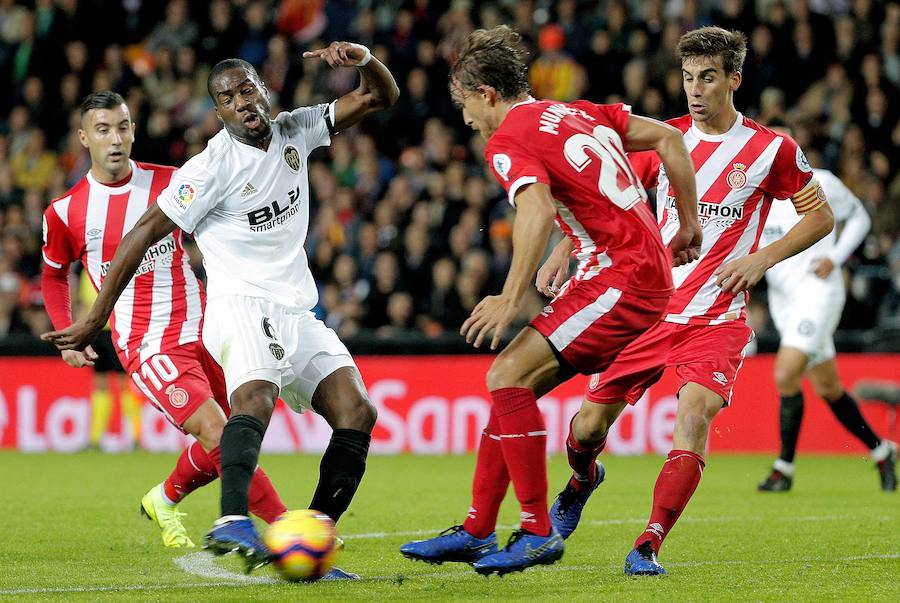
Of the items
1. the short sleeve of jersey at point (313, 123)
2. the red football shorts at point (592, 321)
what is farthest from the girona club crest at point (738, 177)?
the short sleeve of jersey at point (313, 123)

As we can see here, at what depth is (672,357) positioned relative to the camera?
6473 millimetres

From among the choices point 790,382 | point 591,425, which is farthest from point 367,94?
point 790,382

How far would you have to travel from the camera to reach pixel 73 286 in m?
15.8

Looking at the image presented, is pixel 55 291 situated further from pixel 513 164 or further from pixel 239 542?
pixel 513 164

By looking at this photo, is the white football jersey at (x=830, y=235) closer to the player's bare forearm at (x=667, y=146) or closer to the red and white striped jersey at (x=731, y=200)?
the red and white striped jersey at (x=731, y=200)

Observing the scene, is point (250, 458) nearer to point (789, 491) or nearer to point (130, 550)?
point (130, 550)

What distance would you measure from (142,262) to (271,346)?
143 cm

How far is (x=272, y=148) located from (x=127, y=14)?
44.7 ft

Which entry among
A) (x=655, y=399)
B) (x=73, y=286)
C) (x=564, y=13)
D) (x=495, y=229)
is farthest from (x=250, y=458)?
(x=564, y=13)

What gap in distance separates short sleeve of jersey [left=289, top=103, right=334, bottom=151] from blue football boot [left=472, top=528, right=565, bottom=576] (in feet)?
7.56

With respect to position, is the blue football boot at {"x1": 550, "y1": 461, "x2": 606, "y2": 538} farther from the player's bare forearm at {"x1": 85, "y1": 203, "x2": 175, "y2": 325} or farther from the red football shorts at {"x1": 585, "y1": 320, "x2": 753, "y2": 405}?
the player's bare forearm at {"x1": 85, "y1": 203, "x2": 175, "y2": 325}

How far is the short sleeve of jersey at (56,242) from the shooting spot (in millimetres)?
7250

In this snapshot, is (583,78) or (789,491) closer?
(789,491)

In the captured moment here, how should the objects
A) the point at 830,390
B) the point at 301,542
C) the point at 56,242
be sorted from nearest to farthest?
the point at 301,542
the point at 56,242
the point at 830,390
